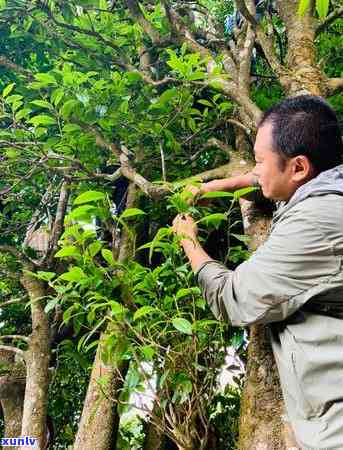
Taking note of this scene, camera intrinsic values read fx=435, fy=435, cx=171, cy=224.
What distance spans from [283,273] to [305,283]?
0.05 m

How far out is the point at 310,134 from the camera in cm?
114

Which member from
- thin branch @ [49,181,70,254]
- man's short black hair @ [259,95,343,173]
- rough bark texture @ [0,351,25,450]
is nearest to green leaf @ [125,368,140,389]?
man's short black hair @ [259,95,343,173]

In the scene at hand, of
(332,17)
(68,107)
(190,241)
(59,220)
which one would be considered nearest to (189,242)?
(190,241)

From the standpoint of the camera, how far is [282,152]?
1.17 m

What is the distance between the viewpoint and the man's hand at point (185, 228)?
135 cm

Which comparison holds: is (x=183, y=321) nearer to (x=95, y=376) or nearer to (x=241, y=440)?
(x=241, y=440)

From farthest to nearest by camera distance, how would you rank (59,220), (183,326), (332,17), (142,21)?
(59,220), (142,21), (332,17), (183,326)

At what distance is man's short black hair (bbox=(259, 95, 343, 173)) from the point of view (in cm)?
115

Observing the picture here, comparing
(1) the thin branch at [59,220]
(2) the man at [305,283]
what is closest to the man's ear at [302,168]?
(2) the man at [305,283]

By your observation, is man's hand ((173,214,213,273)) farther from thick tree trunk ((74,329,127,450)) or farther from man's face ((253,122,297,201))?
thick tree trunk ((74,329,127,450))

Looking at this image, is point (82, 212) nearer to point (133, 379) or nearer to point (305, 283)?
point (133, 379)

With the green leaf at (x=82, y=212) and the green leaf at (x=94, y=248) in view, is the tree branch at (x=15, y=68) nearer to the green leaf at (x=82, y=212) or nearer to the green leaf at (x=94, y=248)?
the green leaf at (x=82, y=212)

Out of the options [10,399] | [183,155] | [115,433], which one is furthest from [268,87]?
[10,399]

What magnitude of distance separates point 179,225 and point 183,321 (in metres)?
0.31
